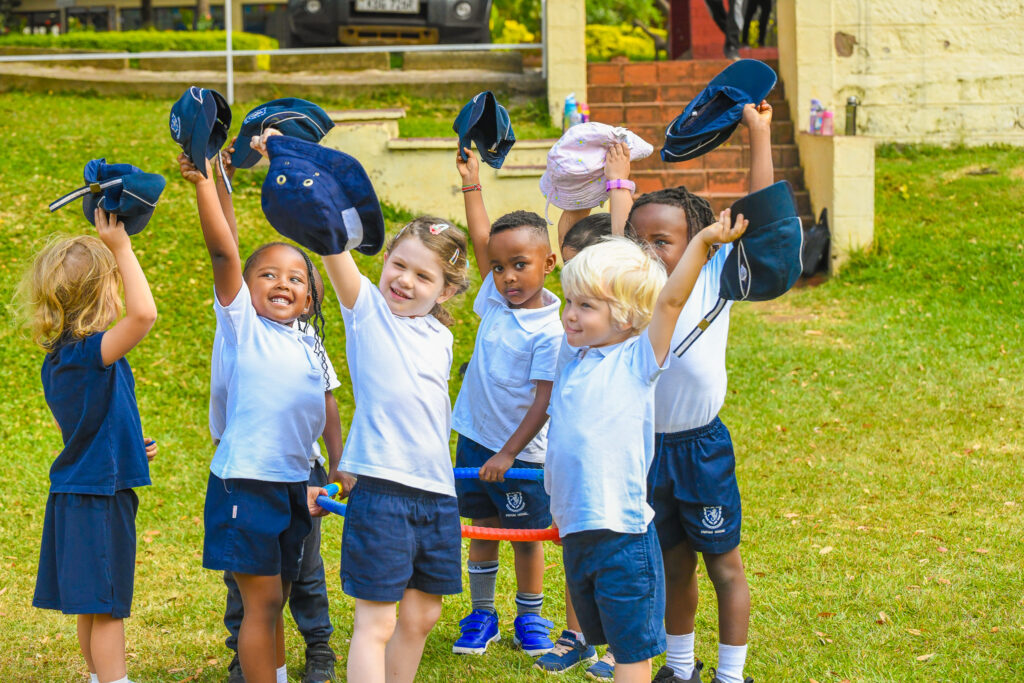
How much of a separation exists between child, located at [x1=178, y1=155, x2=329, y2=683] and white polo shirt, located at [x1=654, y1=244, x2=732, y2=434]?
1.16 m

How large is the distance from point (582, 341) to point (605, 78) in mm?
9594

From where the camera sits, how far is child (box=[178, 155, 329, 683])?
138 inches

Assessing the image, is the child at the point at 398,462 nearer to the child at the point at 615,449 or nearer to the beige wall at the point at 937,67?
the child at the point at 615,449

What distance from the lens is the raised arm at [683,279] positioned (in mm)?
2957

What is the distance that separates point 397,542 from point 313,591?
101cm

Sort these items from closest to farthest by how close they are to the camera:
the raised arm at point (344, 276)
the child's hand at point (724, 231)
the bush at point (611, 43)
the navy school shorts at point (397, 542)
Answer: the child's hand at point (724, 231)
the raised arm at point (344, 276)
the navy school shorts at point (397, 542)
the bush at point (611, 43)

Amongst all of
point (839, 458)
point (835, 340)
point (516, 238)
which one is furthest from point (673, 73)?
point (516, 238)

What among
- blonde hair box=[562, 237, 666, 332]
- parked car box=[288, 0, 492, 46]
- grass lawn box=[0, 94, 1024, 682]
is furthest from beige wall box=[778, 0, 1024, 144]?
blonde hair box=[562, 237, 666, 332]

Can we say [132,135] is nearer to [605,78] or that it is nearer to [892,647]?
[605,78]

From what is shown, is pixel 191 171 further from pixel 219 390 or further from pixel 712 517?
pixel 712 517

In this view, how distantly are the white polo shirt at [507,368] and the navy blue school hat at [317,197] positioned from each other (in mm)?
979

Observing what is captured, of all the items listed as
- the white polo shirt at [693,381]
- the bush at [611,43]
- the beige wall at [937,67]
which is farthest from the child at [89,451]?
the bush at [611,43]

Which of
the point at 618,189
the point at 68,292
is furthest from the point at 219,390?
the point at 618,189

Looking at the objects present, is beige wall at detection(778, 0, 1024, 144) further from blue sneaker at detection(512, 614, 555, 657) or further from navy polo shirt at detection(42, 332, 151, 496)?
navy polo shirt at detection(42, 332, 151, 496)
